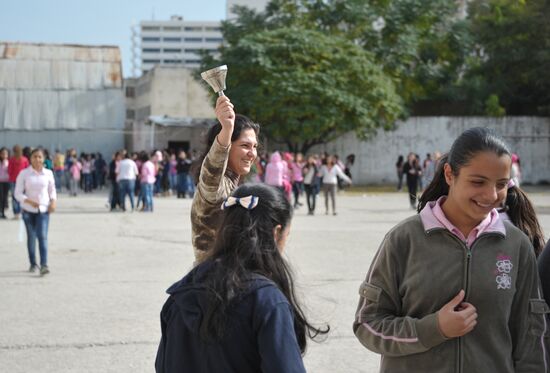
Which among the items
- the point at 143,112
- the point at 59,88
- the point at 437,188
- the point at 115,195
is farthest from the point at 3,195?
the point at 143,112

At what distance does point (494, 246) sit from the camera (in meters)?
2.98

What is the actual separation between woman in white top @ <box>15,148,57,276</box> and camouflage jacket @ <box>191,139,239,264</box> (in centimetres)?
683

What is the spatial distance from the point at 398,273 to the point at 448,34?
4089cm

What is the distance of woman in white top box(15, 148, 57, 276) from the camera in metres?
10.5

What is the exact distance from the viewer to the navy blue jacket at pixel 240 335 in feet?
8.25

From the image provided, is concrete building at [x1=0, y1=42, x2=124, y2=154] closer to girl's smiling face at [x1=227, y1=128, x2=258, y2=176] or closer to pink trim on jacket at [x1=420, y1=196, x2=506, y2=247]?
girl's smiling face at [x1=227, y1=128, x2=258, y2=176]

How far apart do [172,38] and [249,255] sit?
624ft

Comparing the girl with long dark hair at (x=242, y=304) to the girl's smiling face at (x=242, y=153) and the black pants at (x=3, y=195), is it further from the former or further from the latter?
the black pants at (x=3, y=195)

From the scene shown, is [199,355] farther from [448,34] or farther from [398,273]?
[448,34]

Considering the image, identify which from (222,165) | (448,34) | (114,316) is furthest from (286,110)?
(222,165)

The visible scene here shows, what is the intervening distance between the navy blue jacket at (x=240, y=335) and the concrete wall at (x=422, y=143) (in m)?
37.4

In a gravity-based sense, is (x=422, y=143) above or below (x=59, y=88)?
below

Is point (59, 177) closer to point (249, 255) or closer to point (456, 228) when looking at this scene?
point (456, 228)

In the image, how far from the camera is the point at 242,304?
2.57 m
